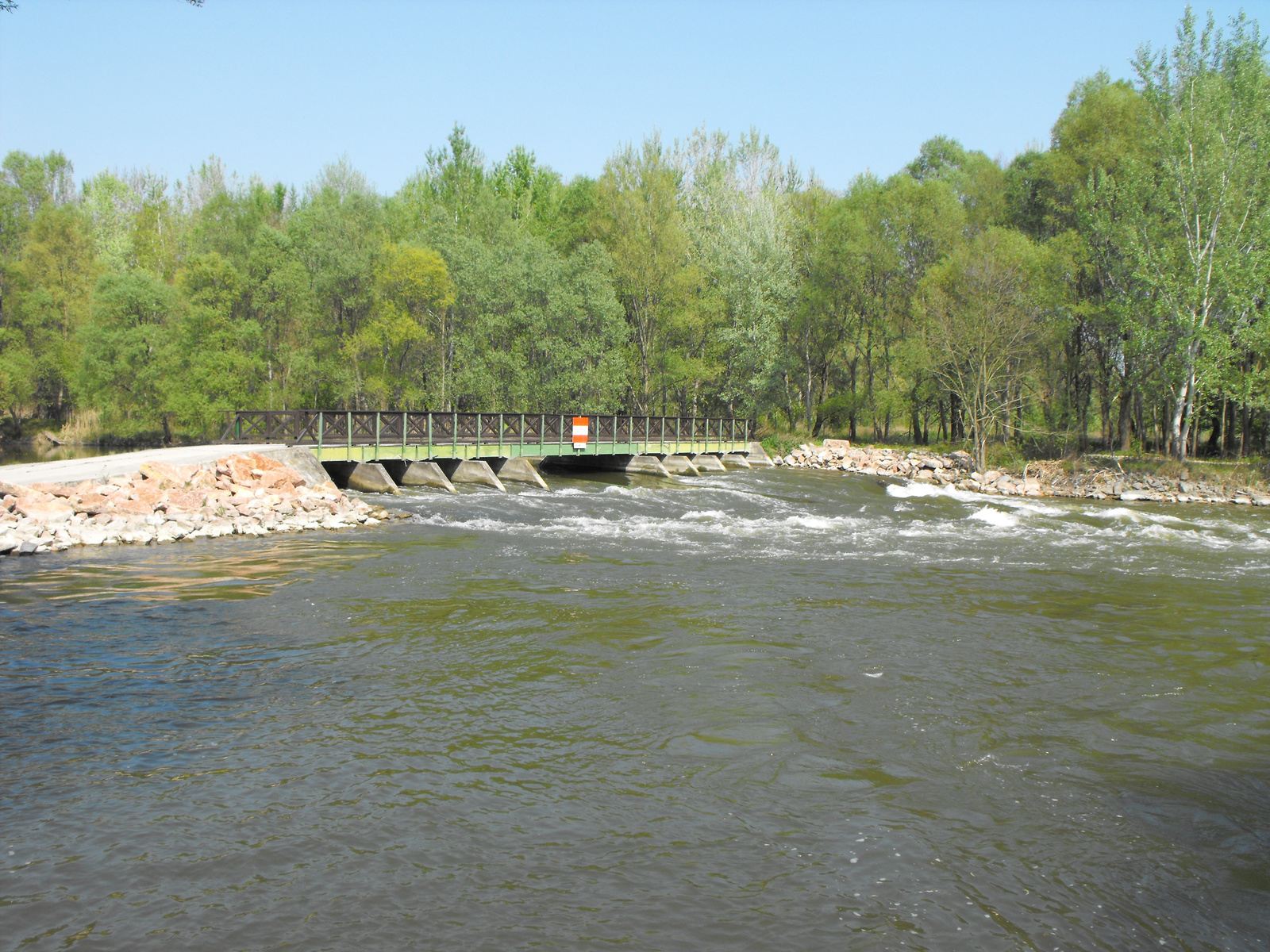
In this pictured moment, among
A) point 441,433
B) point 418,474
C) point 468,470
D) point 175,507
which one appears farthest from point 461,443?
point 175,507

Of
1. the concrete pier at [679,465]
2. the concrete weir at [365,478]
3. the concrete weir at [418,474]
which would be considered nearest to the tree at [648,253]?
the concrete pier at [679,465]

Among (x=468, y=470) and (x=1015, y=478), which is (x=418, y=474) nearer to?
(x=468, y=470)

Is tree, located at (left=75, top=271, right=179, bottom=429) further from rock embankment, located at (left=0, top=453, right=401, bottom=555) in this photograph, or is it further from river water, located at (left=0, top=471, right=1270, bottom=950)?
river water, located at (left=0, top=471, right=1270, bottom=950)

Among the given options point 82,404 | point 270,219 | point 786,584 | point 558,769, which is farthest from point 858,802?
point 270,219

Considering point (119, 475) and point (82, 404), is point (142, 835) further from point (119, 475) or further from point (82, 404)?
point (82, 404)

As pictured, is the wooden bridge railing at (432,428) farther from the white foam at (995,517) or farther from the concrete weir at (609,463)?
the white foam at (995,517)

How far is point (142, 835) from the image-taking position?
220 inches

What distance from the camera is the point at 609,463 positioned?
3516 cm

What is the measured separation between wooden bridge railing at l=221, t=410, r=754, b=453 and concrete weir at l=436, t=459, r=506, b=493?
663 millimetres

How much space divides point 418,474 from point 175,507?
906 centimetres

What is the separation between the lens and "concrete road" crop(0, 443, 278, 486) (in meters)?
17.4

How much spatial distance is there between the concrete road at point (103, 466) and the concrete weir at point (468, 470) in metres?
5.69

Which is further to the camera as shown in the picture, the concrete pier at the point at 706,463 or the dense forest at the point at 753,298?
the concrete pier at the point at 706,463

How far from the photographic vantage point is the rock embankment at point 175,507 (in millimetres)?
15250
